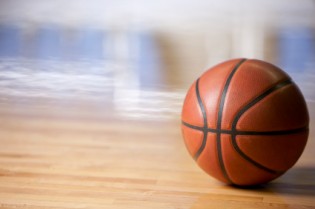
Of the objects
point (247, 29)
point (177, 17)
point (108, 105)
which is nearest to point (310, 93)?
point (108, 105)

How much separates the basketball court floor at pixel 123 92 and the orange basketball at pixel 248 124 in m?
0.11

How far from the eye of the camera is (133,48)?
5551mm

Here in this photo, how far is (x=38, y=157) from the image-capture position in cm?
275

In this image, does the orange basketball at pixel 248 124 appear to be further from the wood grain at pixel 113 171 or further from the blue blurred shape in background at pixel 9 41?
the blue blurred shape in background at pixel 9 41

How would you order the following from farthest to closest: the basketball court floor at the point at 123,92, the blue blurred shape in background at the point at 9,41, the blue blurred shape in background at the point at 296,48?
1. the blue blurred shape in background at the point at 9,41
2. the blue blurred shape in background at the point at 296,48
3. the basketball court floor at the point at 123,92

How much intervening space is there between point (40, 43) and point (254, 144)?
371 cm

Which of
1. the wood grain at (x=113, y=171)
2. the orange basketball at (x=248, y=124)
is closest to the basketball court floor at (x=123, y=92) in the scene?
the wood grain at (x=113, y=171)

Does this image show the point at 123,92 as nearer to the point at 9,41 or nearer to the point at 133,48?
the point at 133,48

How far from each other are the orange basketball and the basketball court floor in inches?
4.5

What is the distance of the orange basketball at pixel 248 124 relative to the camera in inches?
83.8

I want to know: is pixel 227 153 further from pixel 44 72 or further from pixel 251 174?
pixel 44 72

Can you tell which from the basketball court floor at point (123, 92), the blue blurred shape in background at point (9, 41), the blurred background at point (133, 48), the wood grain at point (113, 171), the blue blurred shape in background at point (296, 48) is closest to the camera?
the wood grain at point (113, 171)

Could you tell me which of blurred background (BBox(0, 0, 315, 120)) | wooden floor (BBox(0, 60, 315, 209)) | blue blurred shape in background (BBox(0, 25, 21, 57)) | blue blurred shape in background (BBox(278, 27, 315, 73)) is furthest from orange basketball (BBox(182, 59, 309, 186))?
blue blurred shape in background (BBox(0, 25, 21, 57))

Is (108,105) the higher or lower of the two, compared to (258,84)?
lower
